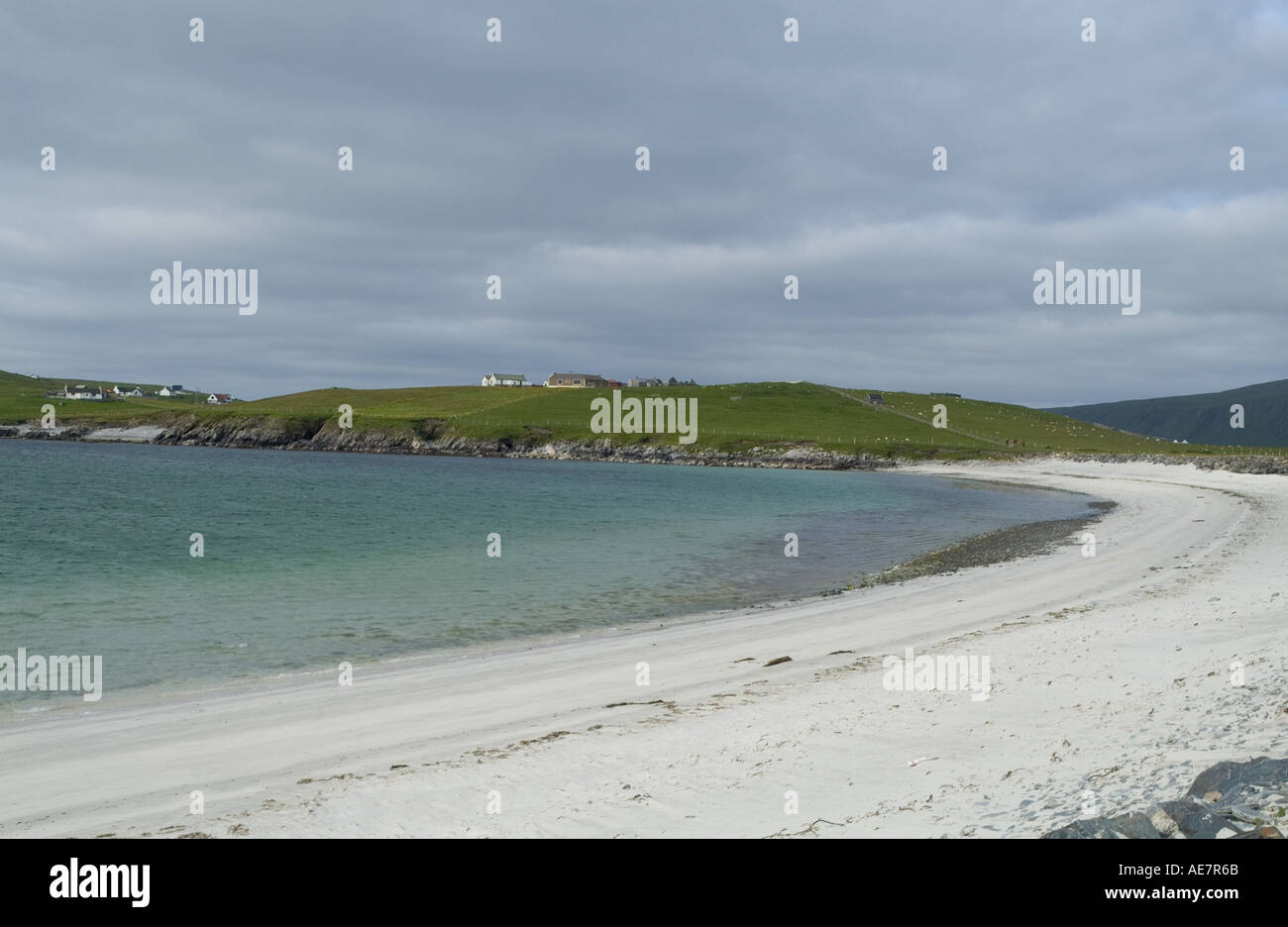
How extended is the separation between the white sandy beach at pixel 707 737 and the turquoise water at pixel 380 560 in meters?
3.74

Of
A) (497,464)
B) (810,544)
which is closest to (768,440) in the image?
(497,464)

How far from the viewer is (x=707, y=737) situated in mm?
11352

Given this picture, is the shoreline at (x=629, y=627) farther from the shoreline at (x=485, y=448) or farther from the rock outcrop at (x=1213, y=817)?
the shoreline at (x=485, y=448)

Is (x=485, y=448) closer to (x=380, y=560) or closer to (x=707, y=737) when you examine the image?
(x=380, y=560)

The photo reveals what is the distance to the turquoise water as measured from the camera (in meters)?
20.8

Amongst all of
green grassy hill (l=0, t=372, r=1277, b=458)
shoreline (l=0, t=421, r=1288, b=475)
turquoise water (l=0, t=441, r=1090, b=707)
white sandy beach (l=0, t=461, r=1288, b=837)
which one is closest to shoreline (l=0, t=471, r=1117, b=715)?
white sandy beach (l=0, t=461, r=1288, b=837)

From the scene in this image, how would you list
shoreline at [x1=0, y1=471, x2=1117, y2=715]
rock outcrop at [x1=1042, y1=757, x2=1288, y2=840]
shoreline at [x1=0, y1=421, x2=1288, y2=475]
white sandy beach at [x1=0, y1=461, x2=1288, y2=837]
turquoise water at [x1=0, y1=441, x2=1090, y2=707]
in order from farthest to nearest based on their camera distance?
shoreline at [x1=0, y1=421, x2=1288, y2=475], turquoise water at [x1=0, y1=441, x2=1090, y2=707], shoreline at [x1=0, y1=471, x2=1117, y2=715], white sandy beach at [x1=0, y1=461, x2=1288, y2=837], rock outcrop at [x1=1042, y1=757, x2=1288, y2=840]

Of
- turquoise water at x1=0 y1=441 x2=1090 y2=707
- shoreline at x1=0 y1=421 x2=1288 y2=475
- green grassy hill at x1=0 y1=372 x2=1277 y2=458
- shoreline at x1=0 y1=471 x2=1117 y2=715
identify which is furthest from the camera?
green grassy hill at x1=0 y1=372 x2=1277 y2=458

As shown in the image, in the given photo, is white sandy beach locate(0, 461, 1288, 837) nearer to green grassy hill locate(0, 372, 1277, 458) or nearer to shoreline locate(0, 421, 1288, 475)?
shoreline locate(0, 421, 1288, 475)

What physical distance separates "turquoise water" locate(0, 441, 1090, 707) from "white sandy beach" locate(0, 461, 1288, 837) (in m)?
3.74

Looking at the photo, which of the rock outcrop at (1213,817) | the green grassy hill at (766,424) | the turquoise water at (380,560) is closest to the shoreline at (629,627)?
the turquoise water at (380,560)
